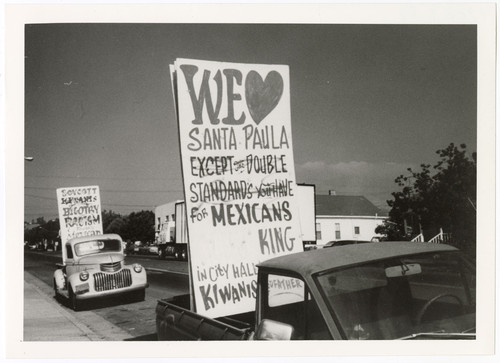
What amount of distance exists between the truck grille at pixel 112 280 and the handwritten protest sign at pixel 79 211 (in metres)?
0.74

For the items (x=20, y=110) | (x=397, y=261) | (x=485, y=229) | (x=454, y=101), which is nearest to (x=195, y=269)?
(x=397, y=261)

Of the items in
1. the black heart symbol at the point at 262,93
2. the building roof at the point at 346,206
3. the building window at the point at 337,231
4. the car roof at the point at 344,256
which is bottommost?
the building window at the point at 337,231

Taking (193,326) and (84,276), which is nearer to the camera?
(193,326)

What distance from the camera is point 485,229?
4.35 meters

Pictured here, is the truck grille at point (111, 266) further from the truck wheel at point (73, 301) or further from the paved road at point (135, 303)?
the truck wheel at point (73, 301)

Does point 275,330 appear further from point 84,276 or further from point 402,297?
point 84,276

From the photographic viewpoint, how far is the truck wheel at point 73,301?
6382mm

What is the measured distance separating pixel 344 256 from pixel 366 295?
0.25 m

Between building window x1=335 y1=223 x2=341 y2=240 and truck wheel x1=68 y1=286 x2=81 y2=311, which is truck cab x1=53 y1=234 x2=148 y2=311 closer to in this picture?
truck wheel x1=68 y1=286 x2=81 y2=311

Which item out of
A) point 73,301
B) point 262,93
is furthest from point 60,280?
point 262,93

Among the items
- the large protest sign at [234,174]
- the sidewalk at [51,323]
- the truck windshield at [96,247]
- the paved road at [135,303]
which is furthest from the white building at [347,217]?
the truck windshield at [96,247]

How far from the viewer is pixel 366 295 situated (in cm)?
275
